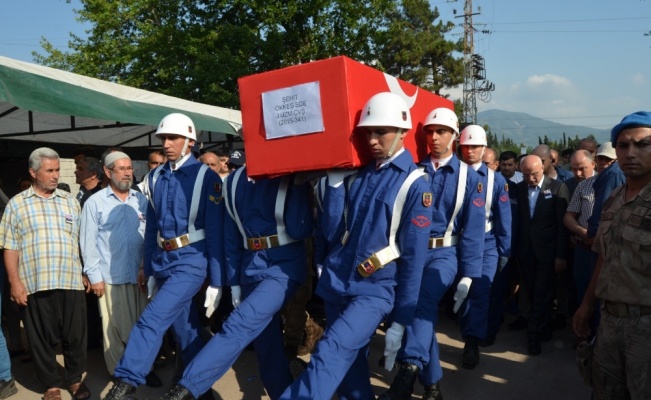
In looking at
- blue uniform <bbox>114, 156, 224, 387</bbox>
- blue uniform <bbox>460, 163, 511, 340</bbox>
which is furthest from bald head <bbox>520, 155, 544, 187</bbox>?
blue uniform <bbox>114, 156, 224, 387</bbox>

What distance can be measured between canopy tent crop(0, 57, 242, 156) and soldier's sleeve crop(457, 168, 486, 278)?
3927 millimetres

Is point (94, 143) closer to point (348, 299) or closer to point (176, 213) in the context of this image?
point (176, 213)

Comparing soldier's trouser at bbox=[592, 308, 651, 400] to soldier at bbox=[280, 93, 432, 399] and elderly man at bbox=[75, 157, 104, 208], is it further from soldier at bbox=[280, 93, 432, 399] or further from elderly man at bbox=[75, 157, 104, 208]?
elderly man at bbox=[75, 157, 104, 208]

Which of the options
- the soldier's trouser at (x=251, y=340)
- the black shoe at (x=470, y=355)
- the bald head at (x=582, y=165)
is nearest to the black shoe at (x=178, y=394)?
the soldier's trouser at (x=251, y=340)

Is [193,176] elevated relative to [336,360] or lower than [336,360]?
elevated

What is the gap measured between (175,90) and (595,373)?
1960cm

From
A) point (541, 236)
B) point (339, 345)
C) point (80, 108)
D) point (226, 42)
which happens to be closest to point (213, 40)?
point (226, 42)

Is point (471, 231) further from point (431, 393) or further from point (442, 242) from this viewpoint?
point (431, 393)

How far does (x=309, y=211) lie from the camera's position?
13.5ft

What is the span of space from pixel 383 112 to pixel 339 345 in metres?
1.37

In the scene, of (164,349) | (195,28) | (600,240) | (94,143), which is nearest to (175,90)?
(195,28)

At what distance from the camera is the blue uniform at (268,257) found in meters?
3.82

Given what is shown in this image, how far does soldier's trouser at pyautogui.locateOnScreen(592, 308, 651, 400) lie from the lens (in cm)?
271

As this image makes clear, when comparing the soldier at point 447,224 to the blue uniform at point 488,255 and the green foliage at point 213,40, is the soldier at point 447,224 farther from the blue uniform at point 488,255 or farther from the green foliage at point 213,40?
the green foliage at point 213,40
